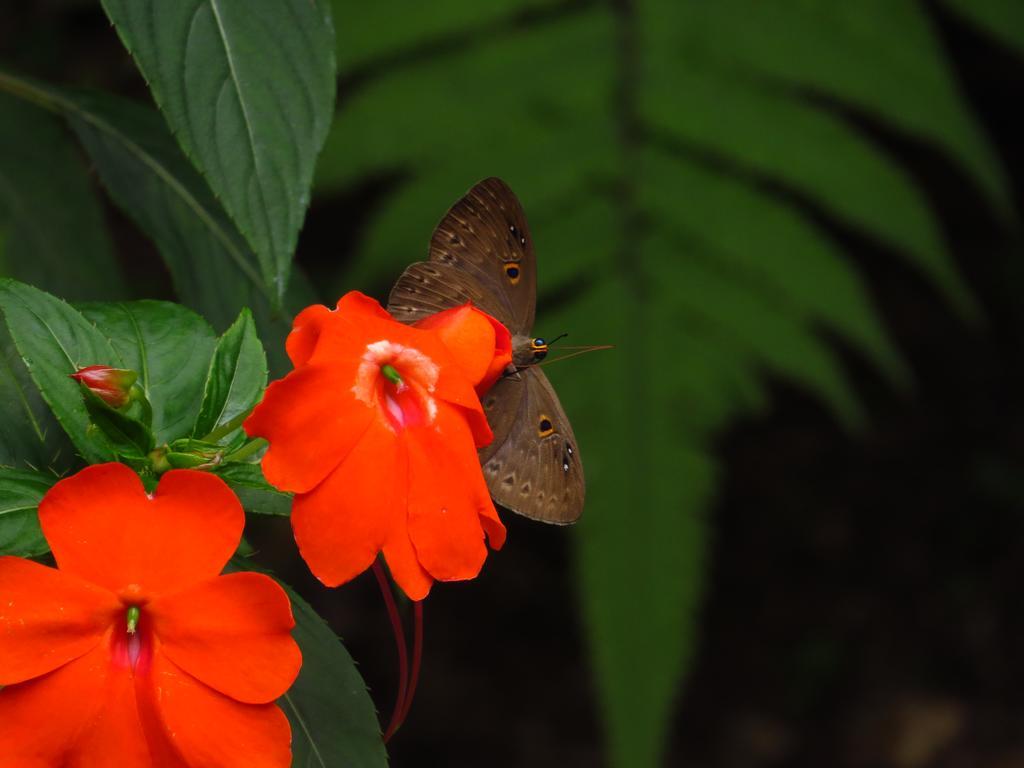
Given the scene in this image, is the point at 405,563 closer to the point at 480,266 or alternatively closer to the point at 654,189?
the point at 480,266

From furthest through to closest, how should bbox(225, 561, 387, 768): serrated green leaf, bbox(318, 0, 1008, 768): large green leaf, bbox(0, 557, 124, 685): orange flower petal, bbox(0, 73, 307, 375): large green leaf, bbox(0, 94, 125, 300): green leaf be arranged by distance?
bbox(318, 0, 1008, 768): large green leaf → bbox(0, 94, 125, 300): green leaf → bbox(0, 73, 307, 375): large green leaf → bbox(225, 561, 387, 768): serrated green leaf → bbox(0, 557, 124, 685): orange flower petal

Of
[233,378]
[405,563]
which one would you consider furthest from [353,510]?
[233,378]

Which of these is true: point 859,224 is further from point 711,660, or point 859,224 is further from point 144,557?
point 144,557

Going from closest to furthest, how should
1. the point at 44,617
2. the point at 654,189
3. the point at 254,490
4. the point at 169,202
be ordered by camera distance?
the point at 44,617 → the point at 254,490 → the point at 169,202 → the point at 654,189

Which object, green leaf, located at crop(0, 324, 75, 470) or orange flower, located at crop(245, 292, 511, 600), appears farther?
green leaf, located at crop(0, 324, 75, 470)

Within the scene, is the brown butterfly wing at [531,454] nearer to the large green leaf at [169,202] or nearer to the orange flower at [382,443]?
the orange flower at [382,443]

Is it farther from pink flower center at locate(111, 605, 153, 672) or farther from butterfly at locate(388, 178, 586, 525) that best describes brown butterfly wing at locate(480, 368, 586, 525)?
pink flower center at locate(111, 605, 153, 672)

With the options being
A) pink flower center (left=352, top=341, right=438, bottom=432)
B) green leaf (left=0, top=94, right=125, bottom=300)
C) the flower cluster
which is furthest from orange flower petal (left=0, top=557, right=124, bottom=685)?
green leaf (left=0, top=94, right=125, bottom=300)
